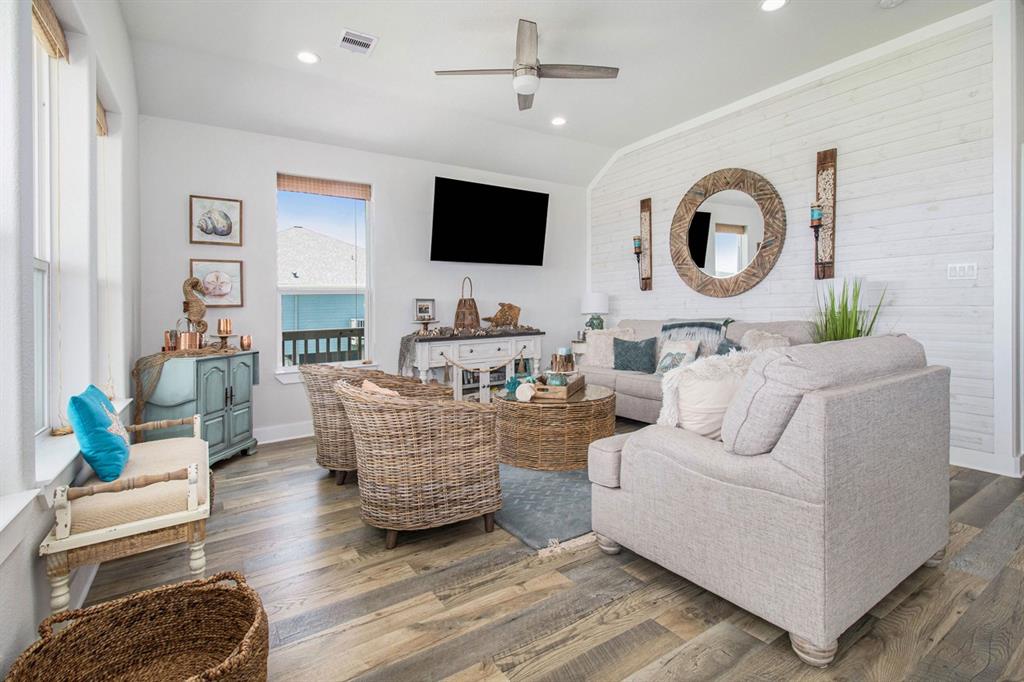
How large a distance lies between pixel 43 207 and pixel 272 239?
2.34m

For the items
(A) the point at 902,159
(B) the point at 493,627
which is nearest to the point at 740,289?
(A) the point at 902,159

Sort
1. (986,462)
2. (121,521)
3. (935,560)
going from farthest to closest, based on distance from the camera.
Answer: (986,462)
(935,560)
(121,521)

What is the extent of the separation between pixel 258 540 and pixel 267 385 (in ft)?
7.62

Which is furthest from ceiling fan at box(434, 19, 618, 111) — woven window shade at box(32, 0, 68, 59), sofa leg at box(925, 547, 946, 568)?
sofa leg at box(925, 547, 946, 568)

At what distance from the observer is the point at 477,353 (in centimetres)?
530

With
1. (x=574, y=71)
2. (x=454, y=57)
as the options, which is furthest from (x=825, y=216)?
(x=454, y=57)

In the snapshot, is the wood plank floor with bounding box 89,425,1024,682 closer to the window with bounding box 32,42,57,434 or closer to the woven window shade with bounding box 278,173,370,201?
the window with bounding box 32,42,57,434

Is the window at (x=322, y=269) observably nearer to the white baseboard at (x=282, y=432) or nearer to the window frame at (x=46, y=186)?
the white baseboard at (x=282, y=432)

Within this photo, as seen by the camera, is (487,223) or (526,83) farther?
(487,223)

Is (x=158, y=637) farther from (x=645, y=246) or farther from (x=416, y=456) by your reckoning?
(x=645, y=246)

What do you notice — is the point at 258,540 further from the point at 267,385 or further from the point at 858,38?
the point at 858,38

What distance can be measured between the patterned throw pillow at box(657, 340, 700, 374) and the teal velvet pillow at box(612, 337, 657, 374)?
0.15m

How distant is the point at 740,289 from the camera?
15.6ft

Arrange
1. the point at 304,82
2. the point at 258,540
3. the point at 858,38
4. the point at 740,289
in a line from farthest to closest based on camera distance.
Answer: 1. the point at 740,289
2. the point at 304,82
3. the point at 858,38
4. the point at 258,540
